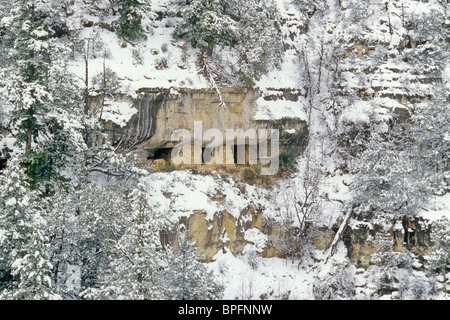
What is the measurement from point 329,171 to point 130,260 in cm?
1790

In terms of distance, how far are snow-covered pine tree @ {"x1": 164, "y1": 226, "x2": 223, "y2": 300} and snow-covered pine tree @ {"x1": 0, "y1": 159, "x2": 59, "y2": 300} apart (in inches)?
163

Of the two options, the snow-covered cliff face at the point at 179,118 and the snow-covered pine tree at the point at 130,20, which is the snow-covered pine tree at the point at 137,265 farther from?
the snow-covered pine tree at the point at 130,20

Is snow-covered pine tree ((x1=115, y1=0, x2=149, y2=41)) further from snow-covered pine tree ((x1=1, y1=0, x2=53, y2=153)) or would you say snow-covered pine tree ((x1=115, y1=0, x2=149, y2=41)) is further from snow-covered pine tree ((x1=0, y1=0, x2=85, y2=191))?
snow-covered pine tree ((x1=1, y1=0, x2=53, y2=153))

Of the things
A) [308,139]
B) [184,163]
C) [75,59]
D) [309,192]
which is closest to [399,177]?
[309,192]

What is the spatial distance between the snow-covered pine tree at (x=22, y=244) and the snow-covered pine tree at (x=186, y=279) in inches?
163

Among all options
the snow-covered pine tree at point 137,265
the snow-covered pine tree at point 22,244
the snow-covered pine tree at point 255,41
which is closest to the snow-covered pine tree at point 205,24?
the snow-covered pine tree at point 255,41

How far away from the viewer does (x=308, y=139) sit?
34031 mm

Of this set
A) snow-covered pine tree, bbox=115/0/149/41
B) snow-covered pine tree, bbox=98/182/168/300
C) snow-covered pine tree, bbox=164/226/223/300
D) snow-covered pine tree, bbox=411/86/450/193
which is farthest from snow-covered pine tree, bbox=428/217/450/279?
snow-covered pine tree, bbox=115/0/149/41

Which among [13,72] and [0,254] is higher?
[13,72]

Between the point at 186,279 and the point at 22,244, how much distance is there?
5837 millimetres

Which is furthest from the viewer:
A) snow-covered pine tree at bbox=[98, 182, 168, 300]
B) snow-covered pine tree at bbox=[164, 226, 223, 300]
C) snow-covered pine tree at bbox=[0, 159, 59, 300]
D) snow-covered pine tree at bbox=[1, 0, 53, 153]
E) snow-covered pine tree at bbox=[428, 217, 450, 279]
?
snow-covered pine tree at bbox=[428, 217, 450, 279]

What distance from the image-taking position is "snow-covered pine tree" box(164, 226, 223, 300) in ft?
60.8

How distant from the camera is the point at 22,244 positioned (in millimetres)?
17609
